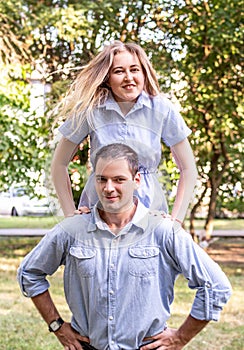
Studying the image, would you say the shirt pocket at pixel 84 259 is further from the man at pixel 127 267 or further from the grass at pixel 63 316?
the grass at pixel 63 316

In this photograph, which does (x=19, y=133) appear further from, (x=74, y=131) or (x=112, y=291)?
(x=112, y=291)

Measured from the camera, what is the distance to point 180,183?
109 inches

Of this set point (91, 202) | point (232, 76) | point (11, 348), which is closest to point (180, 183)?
Result: point (91, 202)

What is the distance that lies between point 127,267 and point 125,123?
20.2 inches

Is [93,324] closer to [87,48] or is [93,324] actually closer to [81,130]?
[81,130]

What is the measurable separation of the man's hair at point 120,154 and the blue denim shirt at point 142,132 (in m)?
0.07

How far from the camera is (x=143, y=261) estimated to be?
8.01ft

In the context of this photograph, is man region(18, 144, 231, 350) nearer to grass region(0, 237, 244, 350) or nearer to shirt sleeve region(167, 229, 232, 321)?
shirt sleeve region(167, 229, 232, 321)

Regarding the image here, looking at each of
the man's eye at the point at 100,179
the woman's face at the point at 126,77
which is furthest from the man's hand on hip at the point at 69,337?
the woman's face at the point at 126,77

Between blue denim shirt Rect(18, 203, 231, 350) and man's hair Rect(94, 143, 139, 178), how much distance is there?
166 mm

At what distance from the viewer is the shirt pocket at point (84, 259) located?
2.47 meters

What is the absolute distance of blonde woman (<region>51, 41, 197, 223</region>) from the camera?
2604mm

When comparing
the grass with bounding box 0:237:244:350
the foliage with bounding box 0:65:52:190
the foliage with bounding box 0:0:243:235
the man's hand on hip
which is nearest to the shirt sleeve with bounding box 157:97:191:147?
the man's hand on hip

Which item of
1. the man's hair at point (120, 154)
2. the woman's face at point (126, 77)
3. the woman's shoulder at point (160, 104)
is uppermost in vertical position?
the woman's face at point (126, 77)
